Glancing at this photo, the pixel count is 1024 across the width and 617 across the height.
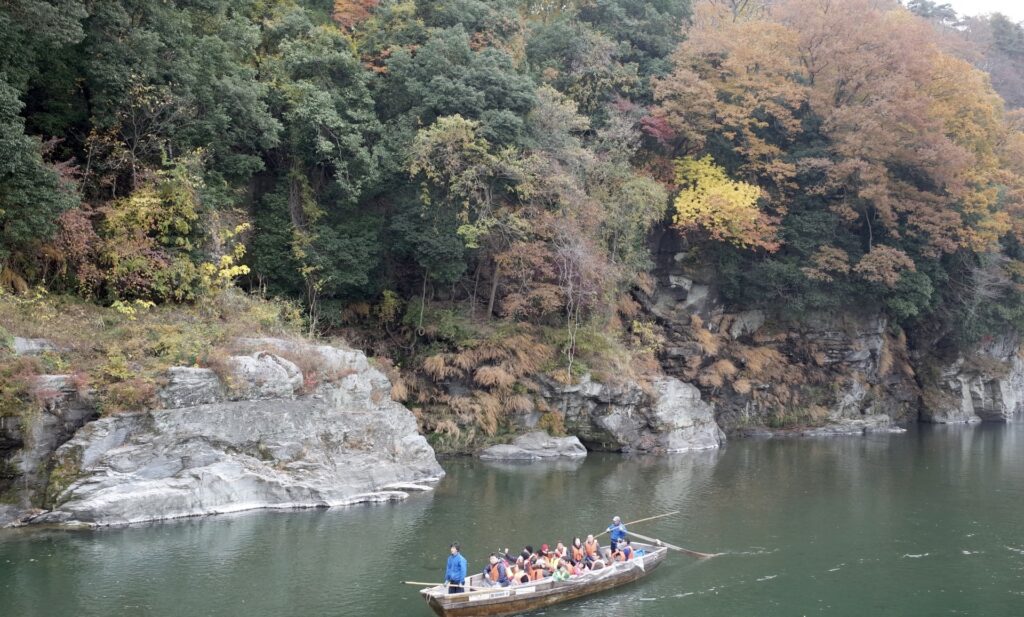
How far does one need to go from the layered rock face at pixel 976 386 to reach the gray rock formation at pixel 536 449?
84.2 feet

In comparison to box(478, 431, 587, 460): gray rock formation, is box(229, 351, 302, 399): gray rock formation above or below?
above

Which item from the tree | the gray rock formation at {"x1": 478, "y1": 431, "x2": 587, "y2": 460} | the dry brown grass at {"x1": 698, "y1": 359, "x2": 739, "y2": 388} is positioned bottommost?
the gray rock formation at {"x1": 478, "y1": 431, "x2": 587, "y2": 460}

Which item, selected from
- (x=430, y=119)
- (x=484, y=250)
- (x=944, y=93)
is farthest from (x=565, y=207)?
(x=944, y=93)

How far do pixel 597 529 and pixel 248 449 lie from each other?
9.58 m

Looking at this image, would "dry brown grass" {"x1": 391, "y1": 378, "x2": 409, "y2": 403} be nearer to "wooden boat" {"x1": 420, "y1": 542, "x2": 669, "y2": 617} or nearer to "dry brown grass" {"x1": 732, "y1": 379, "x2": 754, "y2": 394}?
"wooden boat" {"x1": 420, "y1": 542, "x2": 669, "y2": 617}

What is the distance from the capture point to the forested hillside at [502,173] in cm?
2372

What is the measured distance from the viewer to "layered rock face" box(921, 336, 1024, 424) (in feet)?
148

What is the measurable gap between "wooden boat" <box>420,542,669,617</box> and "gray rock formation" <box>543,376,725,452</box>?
13.7 metres

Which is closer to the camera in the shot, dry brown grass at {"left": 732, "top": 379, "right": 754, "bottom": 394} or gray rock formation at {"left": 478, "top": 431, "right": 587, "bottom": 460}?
gray rock formation at {"left": 478, "top": 431, "right": 587, "bottom": 460}

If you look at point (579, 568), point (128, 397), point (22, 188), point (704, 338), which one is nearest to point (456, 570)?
point (579, 568)

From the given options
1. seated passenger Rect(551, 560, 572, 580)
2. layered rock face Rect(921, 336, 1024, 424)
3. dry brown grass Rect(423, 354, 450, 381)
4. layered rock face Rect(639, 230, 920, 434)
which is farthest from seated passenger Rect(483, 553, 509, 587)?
layered rock face Rect(921, 336, 1024, 424)

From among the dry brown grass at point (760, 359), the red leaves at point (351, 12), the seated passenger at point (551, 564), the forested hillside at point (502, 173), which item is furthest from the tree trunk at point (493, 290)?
the seated passenger at point (551, 564)

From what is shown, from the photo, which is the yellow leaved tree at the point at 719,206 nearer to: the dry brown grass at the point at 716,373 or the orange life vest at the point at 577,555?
the dry brown grass at the point at 716,373

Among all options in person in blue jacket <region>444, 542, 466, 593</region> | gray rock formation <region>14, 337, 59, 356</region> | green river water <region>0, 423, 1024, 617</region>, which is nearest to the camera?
person in blue jacket <region>444, 542, 466, 593</region>
